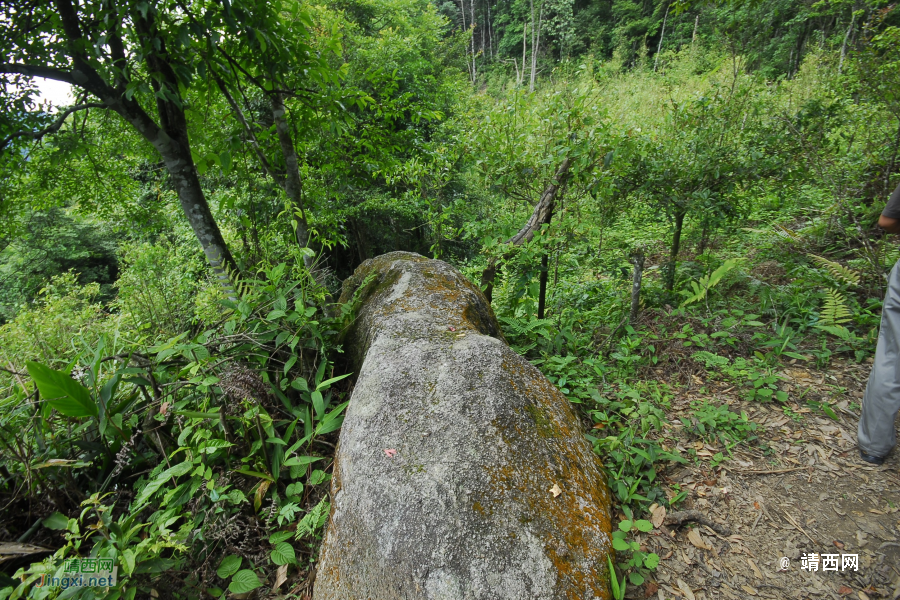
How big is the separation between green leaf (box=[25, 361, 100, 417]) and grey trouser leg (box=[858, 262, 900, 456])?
3.99 meters

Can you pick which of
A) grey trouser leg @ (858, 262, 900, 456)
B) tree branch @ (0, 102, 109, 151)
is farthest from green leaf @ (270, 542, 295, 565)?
grey trouser leg @ (858, 262, 900, 456)

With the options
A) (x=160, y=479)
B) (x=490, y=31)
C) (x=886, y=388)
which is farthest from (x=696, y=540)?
(x=490, y=31)

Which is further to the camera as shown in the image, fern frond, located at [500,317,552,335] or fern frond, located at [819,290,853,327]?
fern frond, located at [500,317,552,335]

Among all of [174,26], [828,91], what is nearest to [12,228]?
[174,26]

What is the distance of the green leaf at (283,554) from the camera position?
5.09 ft

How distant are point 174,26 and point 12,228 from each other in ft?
9.48

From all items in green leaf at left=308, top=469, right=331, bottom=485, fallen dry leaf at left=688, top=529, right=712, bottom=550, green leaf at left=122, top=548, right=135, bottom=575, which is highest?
green leaf at left=122, top=548, right=135, bottom=575

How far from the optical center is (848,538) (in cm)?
169

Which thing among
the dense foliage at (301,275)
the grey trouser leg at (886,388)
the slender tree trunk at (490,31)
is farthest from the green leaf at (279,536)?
the slender tree trunk at (490,31)

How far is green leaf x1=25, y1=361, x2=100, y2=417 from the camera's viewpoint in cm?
150

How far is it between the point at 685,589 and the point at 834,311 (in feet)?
9.26

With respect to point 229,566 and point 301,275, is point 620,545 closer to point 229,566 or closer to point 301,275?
point 229,566

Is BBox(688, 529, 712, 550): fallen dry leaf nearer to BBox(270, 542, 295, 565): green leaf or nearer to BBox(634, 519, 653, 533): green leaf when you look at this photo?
BBox(634, 519, 653, 533): green leaf

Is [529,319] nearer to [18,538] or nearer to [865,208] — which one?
[18,538]
